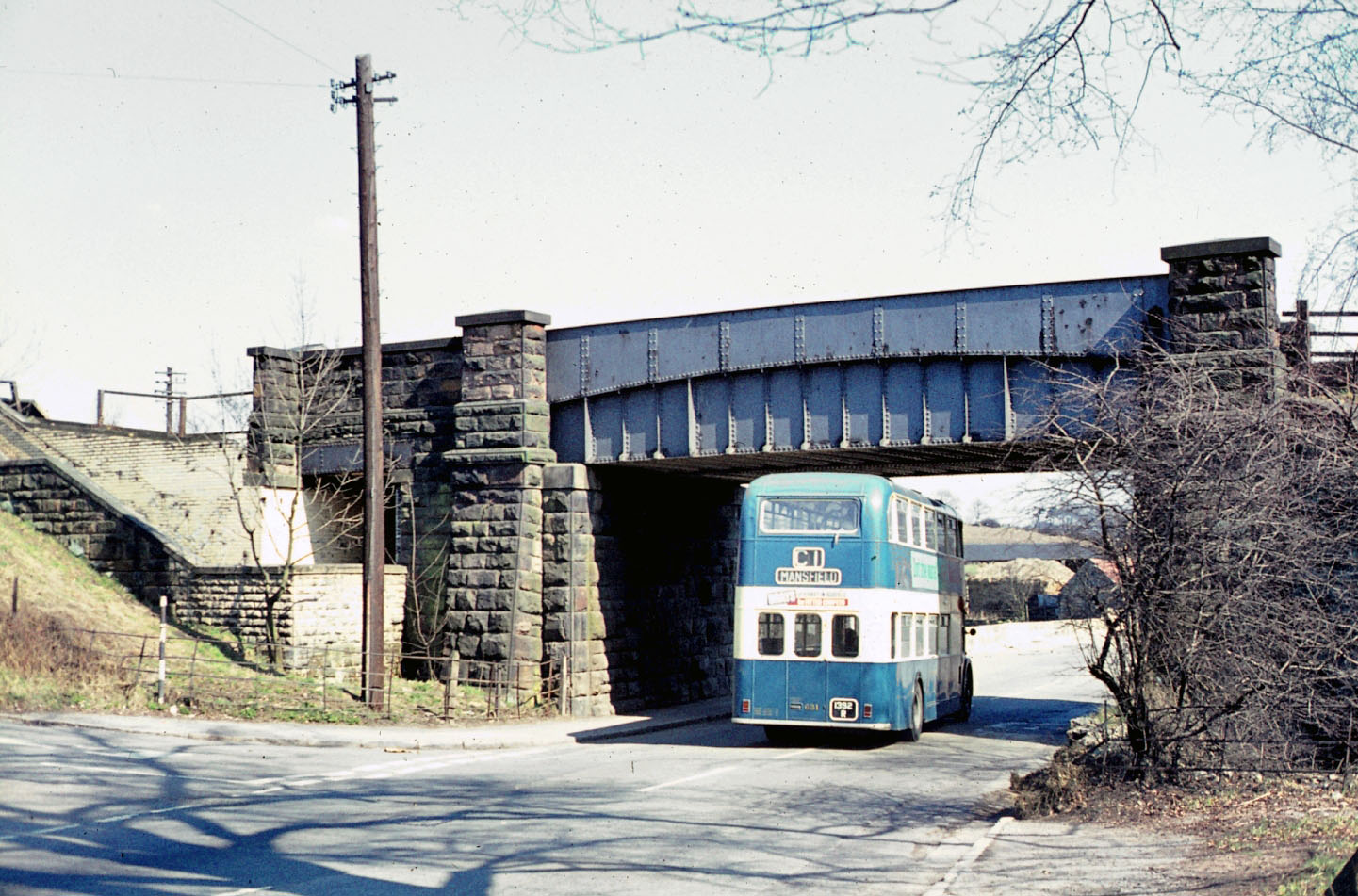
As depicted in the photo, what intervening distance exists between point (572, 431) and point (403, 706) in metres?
6.22

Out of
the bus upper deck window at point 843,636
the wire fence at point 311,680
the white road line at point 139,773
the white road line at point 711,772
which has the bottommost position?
the white road line at point 711,772

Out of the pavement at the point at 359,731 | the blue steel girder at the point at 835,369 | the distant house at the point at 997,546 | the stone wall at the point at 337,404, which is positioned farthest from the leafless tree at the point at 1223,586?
the distant house at the point at 997,546

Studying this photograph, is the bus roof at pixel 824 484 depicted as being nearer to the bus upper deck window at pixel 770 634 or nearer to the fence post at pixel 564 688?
the bus upper deck window at pixel 770 634

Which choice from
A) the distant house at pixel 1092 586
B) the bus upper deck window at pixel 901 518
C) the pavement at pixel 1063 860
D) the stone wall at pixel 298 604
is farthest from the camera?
the stone wall at pixel 298 604

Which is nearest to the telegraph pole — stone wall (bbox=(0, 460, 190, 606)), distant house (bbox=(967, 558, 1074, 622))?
stone wall (bbox=(0, 460, 190, 606))

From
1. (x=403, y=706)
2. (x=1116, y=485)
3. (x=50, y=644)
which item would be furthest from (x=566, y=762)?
(x=50, y=644)

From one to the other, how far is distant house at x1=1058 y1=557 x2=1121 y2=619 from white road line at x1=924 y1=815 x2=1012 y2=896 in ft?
8.50

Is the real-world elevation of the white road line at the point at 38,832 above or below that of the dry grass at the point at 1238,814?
above

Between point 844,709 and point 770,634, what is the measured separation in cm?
162

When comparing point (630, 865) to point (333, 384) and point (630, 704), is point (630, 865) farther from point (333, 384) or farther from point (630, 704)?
point (333, 384)

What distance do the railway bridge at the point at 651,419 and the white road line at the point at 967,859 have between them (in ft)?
34.7

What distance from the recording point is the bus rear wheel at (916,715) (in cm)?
2277

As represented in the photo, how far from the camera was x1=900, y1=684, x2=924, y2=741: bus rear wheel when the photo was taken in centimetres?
2277

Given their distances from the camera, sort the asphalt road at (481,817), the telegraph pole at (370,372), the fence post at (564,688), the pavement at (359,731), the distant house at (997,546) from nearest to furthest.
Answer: the asphalt road at (481,817), the pavement at (359,731), the telegraph pole at (370,372), the fence post at (564,688), the distant house at (997,546)
